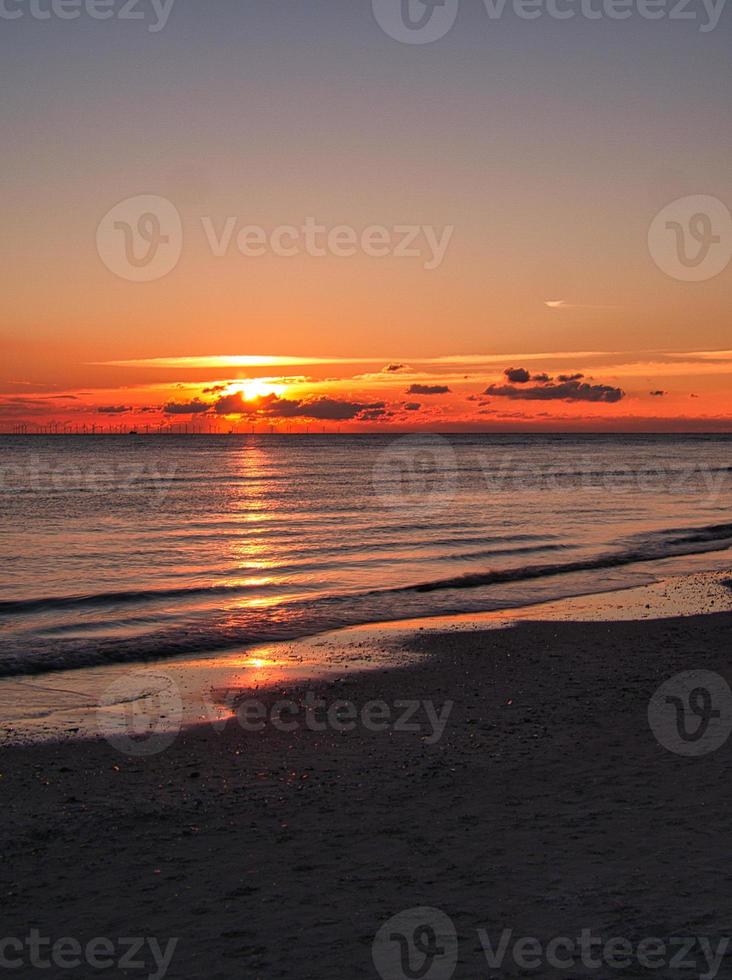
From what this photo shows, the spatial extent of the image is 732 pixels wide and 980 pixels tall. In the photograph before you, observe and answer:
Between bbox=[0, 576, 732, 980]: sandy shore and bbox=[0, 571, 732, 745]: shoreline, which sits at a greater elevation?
bbox=[0, 571, 732, 745]: shoreline

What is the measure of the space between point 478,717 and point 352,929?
5.42 m

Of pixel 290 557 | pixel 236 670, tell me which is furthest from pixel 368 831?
pixel 290 557

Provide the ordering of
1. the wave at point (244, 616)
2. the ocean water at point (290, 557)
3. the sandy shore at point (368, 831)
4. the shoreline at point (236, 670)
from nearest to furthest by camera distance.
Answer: the sandy shore at point (368, 831)
the shoreline at point (236, 670)
the wave at point (244, 616)
the ocean water at point (290, 557)

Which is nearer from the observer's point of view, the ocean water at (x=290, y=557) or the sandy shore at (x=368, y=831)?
the sandy shore at (x=368, y=831)

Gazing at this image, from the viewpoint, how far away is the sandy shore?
602 centimetres

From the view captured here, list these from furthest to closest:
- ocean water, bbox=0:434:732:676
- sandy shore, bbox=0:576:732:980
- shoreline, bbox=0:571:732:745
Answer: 1. ocean water, bbox=0:434:732:676
2. shoreline, bbox=0:571:732:745
3. sandy shore, bbox=0:576:732:980

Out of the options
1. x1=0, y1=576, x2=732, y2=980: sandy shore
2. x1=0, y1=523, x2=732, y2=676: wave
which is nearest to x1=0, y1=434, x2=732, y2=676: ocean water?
x1=0, y1=523, x2=732, y2=676: wave

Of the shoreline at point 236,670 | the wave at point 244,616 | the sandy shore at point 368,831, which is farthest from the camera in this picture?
the wave at point 244,616

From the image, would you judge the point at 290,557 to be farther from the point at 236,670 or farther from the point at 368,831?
the point at 368,831

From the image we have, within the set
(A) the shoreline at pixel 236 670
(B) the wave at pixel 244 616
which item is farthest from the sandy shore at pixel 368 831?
(B) the wave at pixel 244 616

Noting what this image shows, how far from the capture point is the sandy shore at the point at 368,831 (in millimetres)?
6016

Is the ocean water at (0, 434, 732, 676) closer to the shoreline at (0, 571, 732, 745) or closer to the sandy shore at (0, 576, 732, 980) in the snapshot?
the shoreline at (0, 571, 732, 745)

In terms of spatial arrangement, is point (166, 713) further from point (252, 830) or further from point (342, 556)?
point (342, 556)

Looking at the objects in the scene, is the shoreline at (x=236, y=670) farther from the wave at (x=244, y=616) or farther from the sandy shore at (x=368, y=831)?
the sandy shore at (x=368, y=831)
